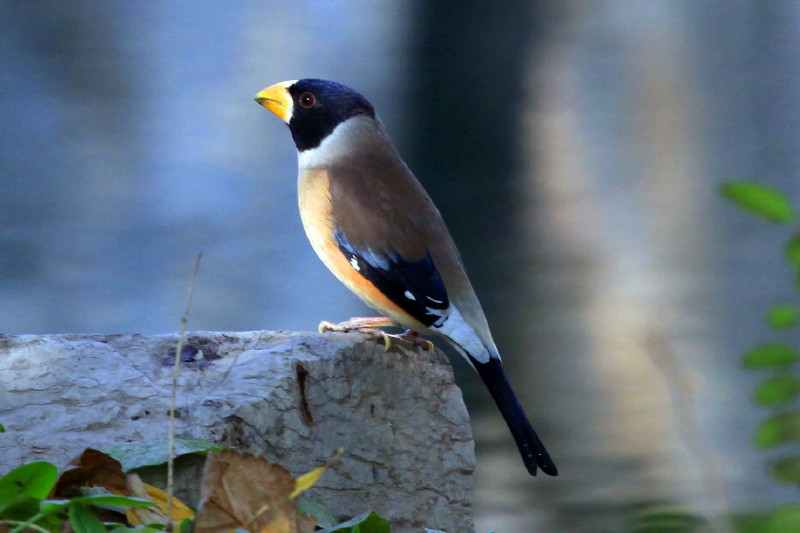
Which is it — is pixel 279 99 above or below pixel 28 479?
above

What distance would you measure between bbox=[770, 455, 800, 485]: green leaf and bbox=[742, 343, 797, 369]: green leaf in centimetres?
10

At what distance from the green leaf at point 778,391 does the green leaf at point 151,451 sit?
105 cm

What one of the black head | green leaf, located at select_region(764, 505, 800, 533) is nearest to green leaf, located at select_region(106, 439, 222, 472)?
green leaf, located at select_region(764, 505, 800, 533)

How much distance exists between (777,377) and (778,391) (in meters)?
0.03

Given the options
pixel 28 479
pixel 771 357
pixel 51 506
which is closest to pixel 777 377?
pixel 771 357

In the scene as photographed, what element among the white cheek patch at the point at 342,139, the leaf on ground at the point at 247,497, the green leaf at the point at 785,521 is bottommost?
the green leaf at the point at 785,521

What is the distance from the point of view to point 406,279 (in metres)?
2.69

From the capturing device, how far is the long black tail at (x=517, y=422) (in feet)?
8.59

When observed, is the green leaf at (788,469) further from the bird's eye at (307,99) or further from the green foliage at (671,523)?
the bird's eye at (307,99)

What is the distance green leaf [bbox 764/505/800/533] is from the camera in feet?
2.83

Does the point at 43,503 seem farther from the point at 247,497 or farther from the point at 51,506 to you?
the point at 247,497

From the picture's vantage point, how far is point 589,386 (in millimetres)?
5859

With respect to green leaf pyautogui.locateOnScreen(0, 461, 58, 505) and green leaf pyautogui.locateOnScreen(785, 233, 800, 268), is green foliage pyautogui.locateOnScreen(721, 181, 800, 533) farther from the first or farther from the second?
green leaf pyautogui.locateOnScreen(0, 461, 58, 505)

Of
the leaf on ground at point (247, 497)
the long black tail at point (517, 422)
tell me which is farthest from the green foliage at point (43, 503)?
the long black tail at point (517, 422)
